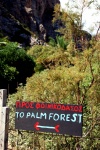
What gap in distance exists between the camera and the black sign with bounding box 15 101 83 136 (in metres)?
4.92

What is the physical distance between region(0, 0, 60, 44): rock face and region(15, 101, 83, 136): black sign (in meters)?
33.9

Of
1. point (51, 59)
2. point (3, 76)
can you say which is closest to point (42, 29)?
point (3, 76)

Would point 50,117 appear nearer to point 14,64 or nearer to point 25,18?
point 14,64

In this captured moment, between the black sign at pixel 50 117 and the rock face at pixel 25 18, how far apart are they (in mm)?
33888

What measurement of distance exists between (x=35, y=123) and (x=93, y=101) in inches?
49.5

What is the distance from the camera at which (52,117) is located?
16.5ft

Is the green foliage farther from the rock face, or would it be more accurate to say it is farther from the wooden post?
the rock face

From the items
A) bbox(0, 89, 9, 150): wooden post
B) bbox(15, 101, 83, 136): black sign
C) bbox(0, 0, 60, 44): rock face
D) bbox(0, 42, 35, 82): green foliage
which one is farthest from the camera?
bbox(0, 0, 60, 44): rock face

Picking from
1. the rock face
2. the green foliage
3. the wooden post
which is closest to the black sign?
the wooden post

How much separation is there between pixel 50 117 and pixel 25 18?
140ft

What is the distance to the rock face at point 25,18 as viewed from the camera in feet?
134

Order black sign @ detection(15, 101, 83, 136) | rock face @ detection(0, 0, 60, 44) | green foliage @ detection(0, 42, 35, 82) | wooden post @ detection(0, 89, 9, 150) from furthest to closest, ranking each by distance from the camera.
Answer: rock face @ detection(0, 0, 60, 44), green foliage @ detection(0, 42, 35, 82), wooden post @ detection(0, 89, 9, 150), black sign @ detection(15, 101, 83, 136)

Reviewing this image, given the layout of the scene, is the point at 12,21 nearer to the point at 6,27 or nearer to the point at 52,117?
the point at 6,27

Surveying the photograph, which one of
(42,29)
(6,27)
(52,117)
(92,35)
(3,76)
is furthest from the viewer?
(42,29)
